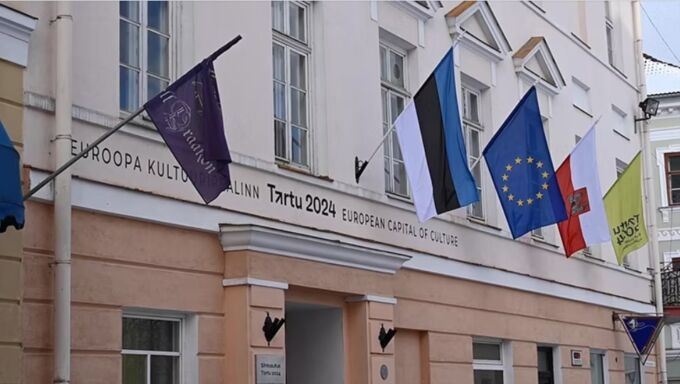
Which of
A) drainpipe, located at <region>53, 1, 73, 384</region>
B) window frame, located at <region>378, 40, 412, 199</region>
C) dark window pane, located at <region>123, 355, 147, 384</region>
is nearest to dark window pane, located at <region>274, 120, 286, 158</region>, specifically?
window frame, located at <region>378, 40, 412, 199</region>

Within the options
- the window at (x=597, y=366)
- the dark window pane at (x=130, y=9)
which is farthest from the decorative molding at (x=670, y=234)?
the dark window pane at (x=130, y=9)

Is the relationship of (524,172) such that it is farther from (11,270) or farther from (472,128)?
(11,270)

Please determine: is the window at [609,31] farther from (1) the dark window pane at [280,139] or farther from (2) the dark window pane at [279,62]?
(1) the dark window pane at [280,139]

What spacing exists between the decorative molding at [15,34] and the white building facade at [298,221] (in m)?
0.17

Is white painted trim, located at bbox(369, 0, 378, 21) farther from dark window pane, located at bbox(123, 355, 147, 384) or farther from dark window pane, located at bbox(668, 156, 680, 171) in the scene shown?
dark window pane, located at bbox(668, 156, 680, 171)

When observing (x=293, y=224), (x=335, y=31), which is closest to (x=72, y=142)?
(x=293, y=224)

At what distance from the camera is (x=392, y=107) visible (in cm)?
1501

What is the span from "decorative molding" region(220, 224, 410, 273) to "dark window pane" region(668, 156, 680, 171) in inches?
939

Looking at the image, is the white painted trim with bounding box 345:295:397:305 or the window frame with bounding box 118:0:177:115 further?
the white painted trim with bounding box 345:295:397:305

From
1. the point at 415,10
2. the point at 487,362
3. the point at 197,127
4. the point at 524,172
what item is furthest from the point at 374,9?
the point at 197,127

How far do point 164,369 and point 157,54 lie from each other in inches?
110

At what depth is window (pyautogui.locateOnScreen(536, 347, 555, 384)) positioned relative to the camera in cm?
1853

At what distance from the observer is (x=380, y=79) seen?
47.8 feet

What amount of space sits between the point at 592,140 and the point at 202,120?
9.87m
